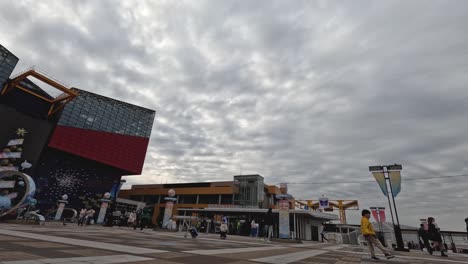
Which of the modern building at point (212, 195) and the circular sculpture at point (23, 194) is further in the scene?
the modern building at point (212, 195)

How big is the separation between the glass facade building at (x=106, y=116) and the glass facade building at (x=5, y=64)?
11.5m

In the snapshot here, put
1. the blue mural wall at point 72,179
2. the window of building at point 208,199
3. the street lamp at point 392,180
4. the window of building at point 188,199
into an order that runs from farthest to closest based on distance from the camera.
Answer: the window of building at point 188,199 → the window of building at point 208,199 → the blue mural wall at point 72,179 → the street lamp at point 392,180

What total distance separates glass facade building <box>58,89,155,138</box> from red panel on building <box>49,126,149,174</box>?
2.23m

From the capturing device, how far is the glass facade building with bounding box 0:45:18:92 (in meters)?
43.9

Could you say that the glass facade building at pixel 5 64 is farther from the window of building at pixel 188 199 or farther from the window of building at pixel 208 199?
the window of building at pixel 208 199

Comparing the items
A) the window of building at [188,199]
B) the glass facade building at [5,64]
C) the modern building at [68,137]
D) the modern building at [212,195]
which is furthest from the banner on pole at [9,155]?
the window of building at [188,199]

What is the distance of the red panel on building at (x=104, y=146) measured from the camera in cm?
5041

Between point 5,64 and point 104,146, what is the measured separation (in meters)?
23.0

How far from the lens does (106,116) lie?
201 ft

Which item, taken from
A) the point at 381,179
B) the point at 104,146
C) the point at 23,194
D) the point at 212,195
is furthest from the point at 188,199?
the point at 381,179

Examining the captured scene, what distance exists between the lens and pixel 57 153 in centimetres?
5169

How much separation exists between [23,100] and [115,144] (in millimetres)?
19161

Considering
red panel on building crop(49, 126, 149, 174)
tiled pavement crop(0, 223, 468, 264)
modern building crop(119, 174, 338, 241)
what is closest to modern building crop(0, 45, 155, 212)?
red panel on building crop(49, 126, 149, 174)

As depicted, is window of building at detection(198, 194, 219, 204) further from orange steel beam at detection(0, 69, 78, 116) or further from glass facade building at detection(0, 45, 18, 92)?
glass facade building at detection(0, 45, 18, 92)
